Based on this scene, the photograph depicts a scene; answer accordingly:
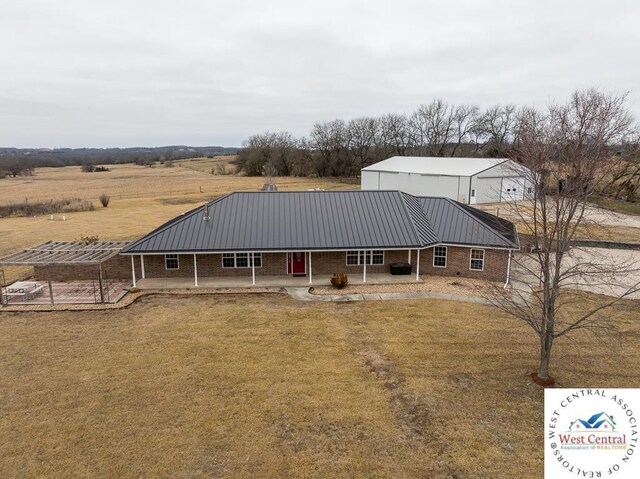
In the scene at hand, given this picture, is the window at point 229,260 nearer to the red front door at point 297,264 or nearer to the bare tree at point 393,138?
the red front door at point 297,264

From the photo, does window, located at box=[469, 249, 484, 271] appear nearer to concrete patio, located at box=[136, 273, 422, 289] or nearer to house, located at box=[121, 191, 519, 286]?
house, located at box=[121, 191, 519, 286]

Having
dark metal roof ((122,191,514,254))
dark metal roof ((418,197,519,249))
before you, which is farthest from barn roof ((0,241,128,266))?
Answer: dark metal roof ((418,197,519,249))

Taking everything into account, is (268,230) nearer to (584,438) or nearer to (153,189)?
(584,438)

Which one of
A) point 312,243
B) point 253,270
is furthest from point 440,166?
point 253,270

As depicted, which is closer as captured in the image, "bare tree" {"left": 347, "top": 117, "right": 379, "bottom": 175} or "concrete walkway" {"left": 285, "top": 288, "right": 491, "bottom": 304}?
"concrete walkway" {"left": 285, "top": 288, "right": 491, "bottom": 304}

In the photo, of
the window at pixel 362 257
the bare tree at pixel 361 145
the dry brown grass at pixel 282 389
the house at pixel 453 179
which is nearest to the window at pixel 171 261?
the dry brown grass at pixel 282 389

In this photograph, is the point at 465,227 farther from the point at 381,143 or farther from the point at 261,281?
the point at 381,143
